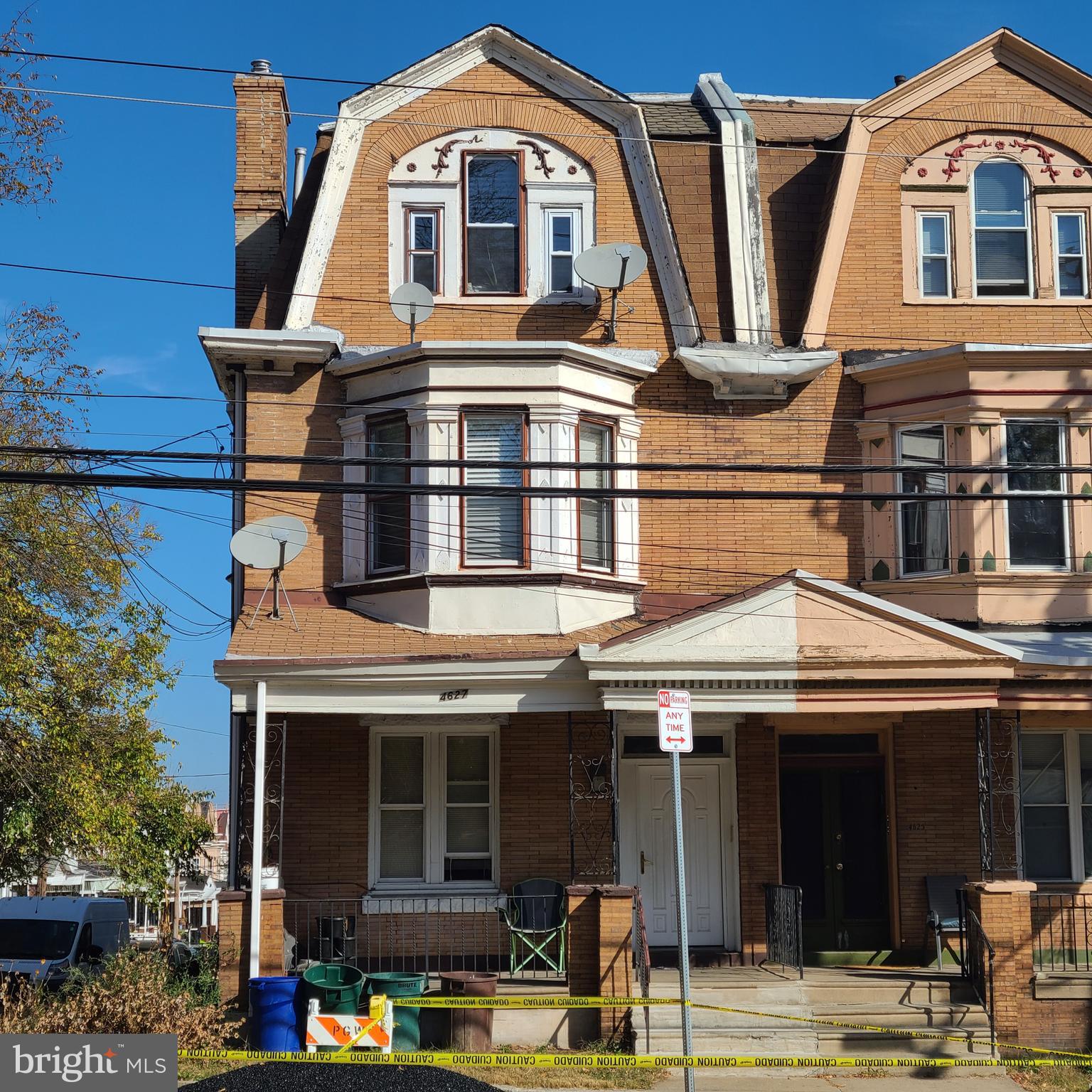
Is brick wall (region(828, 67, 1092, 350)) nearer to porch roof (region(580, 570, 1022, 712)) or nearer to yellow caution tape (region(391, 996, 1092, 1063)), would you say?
porch roof (region(580, 570, 1022, 712))

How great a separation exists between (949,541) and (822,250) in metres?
4.00

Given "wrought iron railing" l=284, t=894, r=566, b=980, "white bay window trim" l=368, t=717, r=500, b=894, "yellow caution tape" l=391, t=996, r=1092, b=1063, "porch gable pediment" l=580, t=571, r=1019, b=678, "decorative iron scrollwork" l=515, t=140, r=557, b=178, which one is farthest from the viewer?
"decorative iron scrollwork" l=515, t=140, r=557, b=178

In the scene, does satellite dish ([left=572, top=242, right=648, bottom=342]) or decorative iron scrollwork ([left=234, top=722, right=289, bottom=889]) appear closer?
decorative iron scrollwork ([left=234, top=722, right=289, bottom=889])

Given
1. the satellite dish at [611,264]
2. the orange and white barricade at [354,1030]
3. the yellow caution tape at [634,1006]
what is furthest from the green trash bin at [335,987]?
the satellite dish at [611,264]

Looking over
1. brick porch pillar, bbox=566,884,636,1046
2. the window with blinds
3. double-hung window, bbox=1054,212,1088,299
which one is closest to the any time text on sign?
brick porch pillar, bbox=566,884,636,1046

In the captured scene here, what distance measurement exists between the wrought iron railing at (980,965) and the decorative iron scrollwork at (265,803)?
23.8 ft

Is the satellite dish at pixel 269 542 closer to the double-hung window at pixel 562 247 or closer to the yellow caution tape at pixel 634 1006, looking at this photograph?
the double-hung window at pixel 562 247

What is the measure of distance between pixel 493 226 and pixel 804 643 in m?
6.89

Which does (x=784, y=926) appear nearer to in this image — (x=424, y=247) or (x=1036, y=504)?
(x=1036, y=504)

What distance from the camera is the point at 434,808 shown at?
17234 millimetres

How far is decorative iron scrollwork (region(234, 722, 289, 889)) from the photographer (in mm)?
15781

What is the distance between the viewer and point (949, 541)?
18.0 meters

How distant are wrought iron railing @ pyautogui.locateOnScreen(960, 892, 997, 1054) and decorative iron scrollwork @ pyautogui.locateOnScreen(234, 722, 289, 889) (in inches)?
286

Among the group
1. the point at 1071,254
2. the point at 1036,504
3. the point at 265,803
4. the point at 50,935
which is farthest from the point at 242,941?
the point at 1071,254
